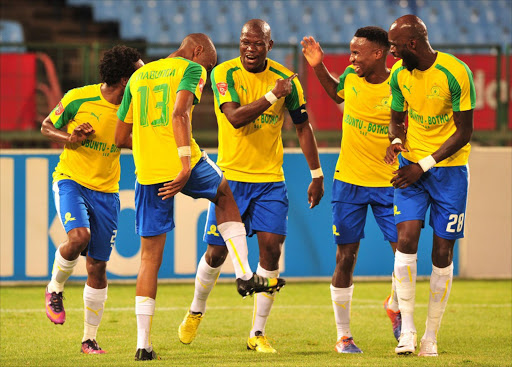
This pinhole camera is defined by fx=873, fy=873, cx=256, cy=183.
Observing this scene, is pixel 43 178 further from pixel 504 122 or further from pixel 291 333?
pixel 504 122

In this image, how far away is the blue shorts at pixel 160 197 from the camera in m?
5.50

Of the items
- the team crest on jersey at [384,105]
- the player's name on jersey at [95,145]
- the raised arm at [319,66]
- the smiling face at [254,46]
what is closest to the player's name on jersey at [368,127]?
the team crest on jersey at [384,105]

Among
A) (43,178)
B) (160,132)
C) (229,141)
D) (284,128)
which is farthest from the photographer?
(284,128)

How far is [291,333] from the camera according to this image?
22.9 feet

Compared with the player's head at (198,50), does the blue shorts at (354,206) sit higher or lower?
lower

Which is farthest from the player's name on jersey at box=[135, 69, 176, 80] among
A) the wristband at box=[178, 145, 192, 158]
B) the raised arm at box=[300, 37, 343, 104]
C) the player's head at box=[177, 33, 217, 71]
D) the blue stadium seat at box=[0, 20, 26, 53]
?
the blue stadium seat at box=[0, 20, 26, 53]

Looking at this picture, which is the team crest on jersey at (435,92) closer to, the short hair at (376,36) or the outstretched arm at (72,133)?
the short hair at (376,36)

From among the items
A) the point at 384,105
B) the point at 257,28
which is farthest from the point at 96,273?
the point at 384,105

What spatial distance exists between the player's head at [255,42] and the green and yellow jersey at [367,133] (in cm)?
79

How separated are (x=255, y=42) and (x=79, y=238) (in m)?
1.80

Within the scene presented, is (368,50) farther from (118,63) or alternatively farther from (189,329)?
(189,329)

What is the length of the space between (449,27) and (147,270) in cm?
1314

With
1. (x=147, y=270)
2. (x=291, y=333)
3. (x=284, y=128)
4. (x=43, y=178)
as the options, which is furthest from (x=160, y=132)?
(x=284, y=128)

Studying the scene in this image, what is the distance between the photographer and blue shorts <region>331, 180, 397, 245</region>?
6336 mm
